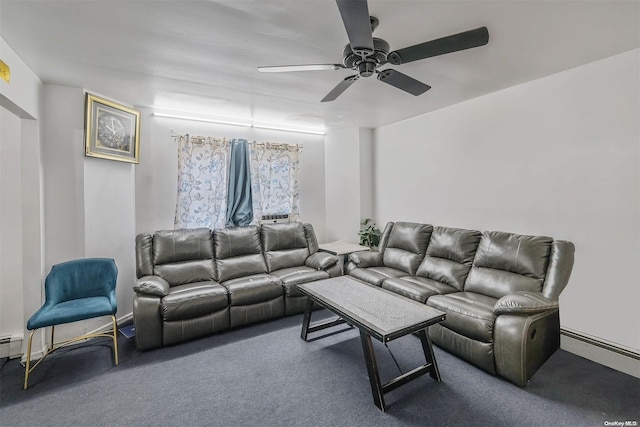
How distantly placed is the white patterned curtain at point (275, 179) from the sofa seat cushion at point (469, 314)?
2.60 metres

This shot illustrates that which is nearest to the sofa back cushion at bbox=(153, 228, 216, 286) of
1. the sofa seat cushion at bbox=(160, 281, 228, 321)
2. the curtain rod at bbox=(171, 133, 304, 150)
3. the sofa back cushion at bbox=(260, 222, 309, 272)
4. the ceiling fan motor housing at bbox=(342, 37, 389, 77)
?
the sofa seat cushion at bbox=(160, 281, 228, 321)

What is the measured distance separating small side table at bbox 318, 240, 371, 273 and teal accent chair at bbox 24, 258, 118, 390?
2608mm

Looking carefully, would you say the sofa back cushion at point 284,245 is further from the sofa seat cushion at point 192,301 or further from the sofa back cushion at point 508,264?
the sofa back cushion at point 508,264

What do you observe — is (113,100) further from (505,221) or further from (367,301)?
(505,221)

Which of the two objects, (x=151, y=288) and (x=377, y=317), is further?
(x=151, y=288)

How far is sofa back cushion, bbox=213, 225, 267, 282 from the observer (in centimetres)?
347

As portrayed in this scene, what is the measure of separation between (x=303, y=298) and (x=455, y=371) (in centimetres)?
170

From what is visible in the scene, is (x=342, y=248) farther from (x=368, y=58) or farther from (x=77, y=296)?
(x=77, y=296)

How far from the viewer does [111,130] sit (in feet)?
9.82

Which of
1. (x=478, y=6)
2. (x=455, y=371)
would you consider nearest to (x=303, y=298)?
(x=455, y=371)

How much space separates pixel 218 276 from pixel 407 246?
2.37 m

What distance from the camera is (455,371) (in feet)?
7.51

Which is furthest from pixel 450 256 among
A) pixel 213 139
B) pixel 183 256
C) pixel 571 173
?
pixel 213 139

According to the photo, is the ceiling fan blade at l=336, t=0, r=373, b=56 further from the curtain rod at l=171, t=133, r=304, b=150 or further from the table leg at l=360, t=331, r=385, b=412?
the curtain rod at l=171, t=133, r=304, b=150
